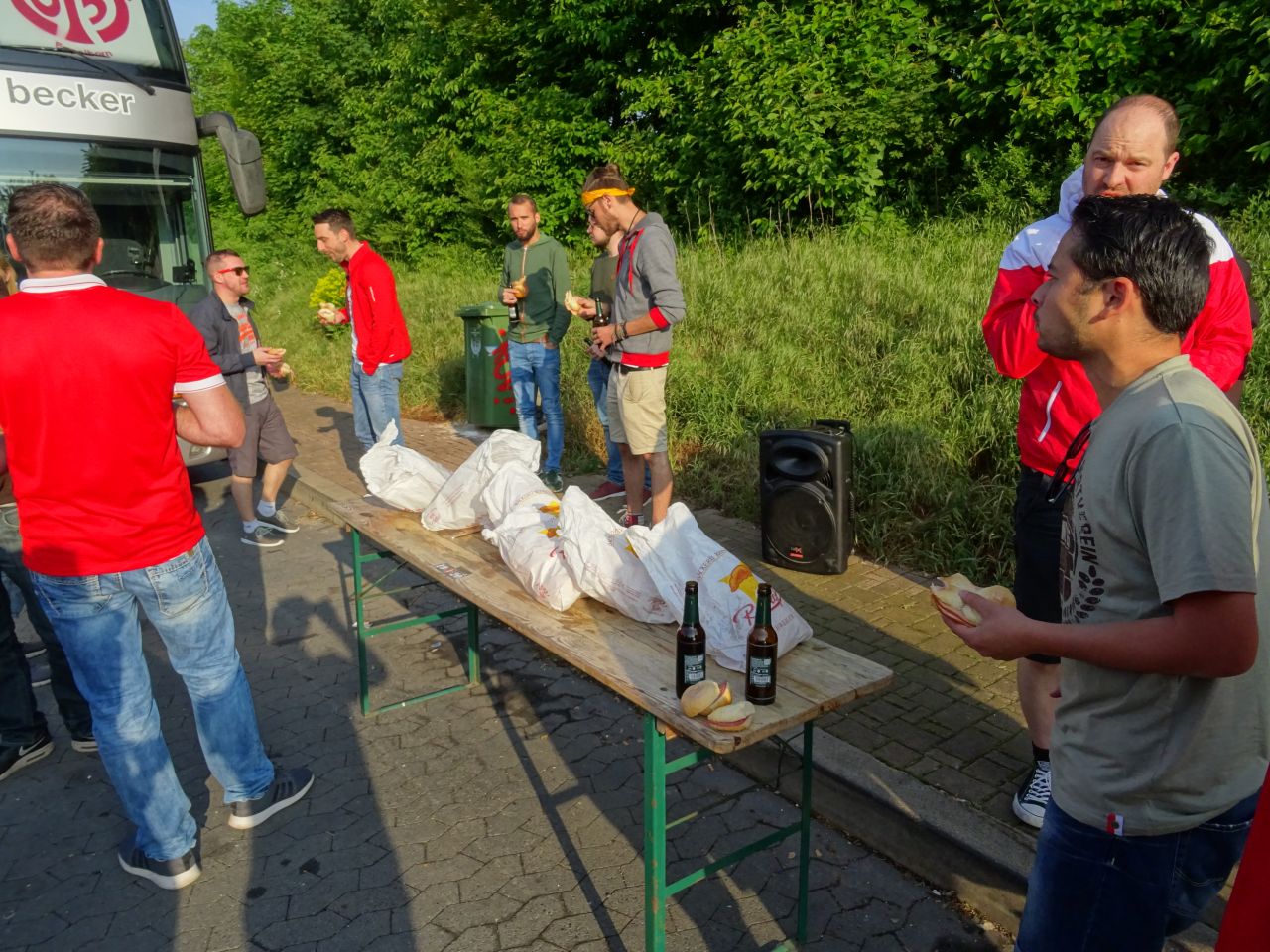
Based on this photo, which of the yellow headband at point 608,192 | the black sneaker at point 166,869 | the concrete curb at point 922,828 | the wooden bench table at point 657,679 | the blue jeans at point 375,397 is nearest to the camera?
the wooden bench table at point 657,679

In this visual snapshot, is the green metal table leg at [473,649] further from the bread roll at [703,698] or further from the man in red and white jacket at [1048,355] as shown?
the man in red and white jacket at [1048,355]

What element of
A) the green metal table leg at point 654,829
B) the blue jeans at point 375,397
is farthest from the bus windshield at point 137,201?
the green metal table leg at point 654,829

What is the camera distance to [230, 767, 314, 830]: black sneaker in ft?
11.5

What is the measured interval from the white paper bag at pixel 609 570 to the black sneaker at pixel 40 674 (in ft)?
11.3

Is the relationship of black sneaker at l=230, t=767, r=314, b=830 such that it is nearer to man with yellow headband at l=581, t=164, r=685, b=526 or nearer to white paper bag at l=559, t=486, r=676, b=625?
white paper bag at l=559, t=486, r=676, b=625

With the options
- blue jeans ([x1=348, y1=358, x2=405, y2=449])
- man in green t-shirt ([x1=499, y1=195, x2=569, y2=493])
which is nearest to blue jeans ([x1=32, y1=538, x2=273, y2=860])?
blue jeans ([x1=348, y1=358, x2=405, y2=449])

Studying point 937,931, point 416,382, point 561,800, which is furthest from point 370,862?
point 416,382

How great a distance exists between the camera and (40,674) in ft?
16.2

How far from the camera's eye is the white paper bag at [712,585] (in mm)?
2658

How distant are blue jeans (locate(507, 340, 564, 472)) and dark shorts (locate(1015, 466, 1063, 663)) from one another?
4906 millimetres

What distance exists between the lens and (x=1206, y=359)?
2.67m

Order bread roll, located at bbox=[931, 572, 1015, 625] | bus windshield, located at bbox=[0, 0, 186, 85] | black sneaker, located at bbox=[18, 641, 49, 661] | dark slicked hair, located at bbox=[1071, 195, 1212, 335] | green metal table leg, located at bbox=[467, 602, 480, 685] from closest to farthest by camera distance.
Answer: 1. dark slicked hair, located at bbox=[1071, 195, 1212, 335]
2. bread roll, located at bbox=[931, 572, 1015, 625]
3. green metal table leg, located at bbox=[467, 602, 480, 685]
4. black sneaker, located at bbox=[18, 641, 49, 661]
5. bus windshield, located at bbox=[0, 0, 186, 85]

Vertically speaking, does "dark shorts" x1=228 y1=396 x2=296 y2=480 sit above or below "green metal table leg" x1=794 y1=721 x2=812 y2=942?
above

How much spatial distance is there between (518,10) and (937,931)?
1801 centimetres
